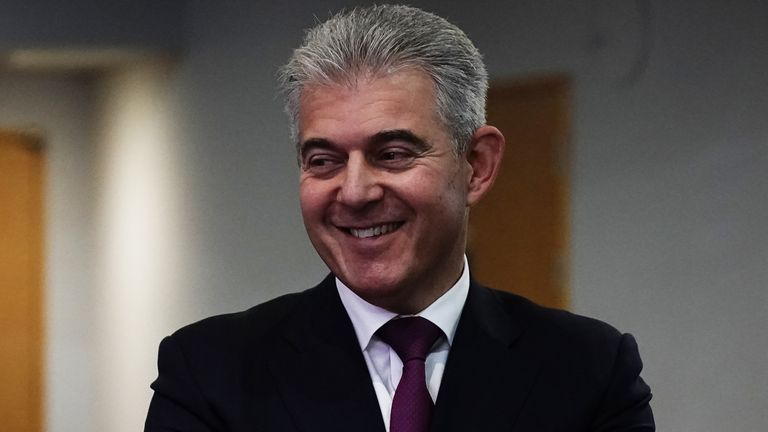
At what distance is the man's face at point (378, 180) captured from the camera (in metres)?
1.17

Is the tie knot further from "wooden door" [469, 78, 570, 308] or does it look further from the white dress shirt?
"wooden door" [469, 78, 570, 308]

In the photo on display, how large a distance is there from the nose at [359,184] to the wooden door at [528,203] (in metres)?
2.62

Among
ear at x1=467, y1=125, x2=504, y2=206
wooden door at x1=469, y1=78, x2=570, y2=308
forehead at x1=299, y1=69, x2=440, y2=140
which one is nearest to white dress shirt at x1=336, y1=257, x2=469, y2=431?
ear at x1=467, y1=125, x2=504, y2=206

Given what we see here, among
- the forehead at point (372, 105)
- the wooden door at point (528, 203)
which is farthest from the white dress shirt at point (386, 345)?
the wooden door at point (528, 203)

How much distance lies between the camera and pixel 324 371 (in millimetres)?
1288

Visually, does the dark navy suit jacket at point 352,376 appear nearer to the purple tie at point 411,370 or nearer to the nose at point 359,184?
the purple tie at point 411,370

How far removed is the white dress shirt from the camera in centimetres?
129

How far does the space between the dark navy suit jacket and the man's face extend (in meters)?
0.12

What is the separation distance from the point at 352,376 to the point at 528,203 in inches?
106

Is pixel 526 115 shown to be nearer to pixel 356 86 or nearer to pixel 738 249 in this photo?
pixel 738 249

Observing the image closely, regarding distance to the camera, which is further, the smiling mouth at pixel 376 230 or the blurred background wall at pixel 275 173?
the blurred background wall at pixel 275 173

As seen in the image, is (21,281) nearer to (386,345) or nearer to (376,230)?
(386,345)

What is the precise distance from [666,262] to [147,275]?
2.83m

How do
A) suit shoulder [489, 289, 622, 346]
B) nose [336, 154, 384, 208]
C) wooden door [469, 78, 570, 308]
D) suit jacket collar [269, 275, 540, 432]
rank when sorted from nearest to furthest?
nose [336, 154, 384, 208]
suit jacket collar [269, 275, 540, 432]
suit shoulder [489, 289, 622, 346]
wooden door [469, 78, 570, 308]
